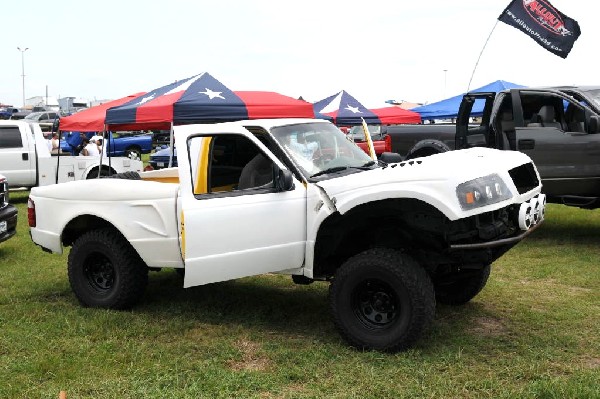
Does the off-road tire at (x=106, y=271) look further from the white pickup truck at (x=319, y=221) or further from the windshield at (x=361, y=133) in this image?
the windshield at (x=361, y=133)

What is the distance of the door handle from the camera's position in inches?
355

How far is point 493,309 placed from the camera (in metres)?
6.08

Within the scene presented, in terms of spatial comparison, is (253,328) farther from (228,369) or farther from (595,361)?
(595,361)

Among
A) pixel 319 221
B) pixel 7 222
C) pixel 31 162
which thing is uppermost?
pixel 31 162

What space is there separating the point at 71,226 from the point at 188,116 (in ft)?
14.4

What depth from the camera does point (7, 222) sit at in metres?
8.56

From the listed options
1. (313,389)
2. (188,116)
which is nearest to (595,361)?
(313,389)

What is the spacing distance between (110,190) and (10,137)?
1018 centimetres

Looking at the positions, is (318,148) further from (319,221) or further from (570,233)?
(570,233)

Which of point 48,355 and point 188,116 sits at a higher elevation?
point 188,116

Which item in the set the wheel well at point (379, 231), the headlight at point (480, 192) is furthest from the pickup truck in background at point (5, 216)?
the headlight at point (480, 192)

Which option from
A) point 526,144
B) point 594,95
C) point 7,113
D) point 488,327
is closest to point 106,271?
point 488,327

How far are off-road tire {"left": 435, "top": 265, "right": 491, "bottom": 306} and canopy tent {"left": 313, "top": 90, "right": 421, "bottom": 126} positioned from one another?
11.3 meters

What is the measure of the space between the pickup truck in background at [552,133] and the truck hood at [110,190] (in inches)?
209
